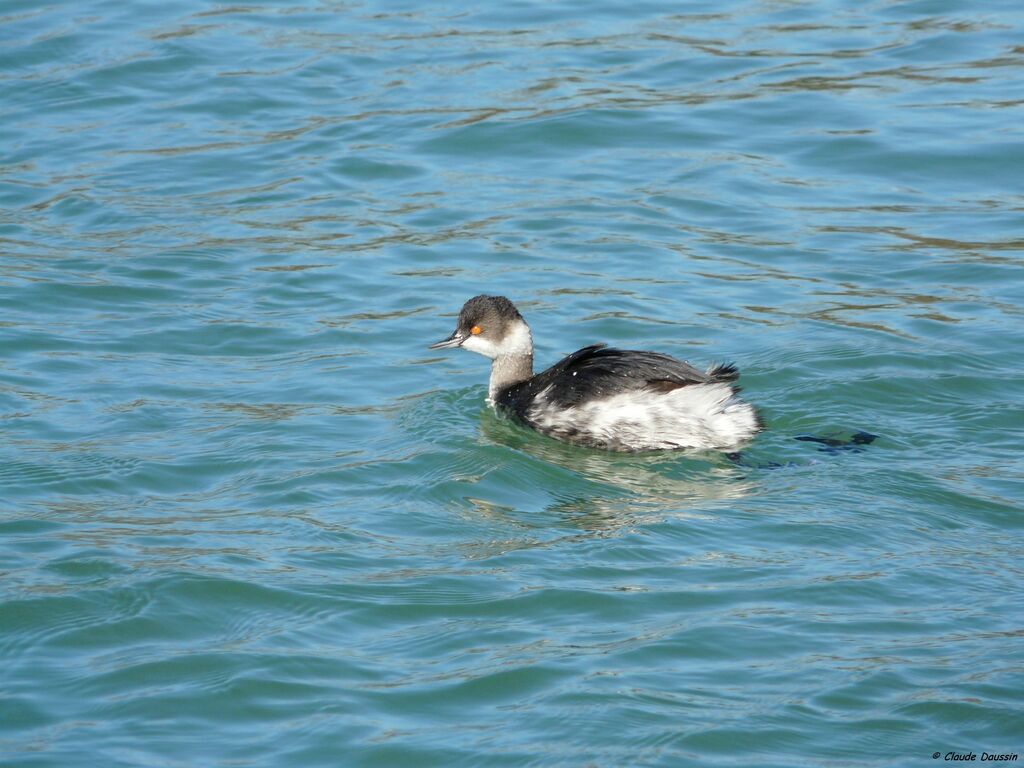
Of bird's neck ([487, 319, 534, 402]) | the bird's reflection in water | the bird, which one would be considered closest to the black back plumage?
the bird

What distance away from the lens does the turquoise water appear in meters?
5.48

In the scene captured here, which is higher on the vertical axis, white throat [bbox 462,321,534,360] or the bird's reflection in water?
white throat [bbox 462,321,534,360]

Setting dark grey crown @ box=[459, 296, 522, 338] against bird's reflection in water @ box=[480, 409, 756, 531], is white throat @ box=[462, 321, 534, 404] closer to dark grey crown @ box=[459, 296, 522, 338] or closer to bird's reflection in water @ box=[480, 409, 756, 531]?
dark grey crown @ box=[459, 296, 522, 338]

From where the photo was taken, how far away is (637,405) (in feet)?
25.7

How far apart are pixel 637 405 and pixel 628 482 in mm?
487

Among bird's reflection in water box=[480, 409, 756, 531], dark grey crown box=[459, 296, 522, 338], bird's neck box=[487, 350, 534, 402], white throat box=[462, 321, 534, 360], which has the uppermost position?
dark grey crown box=[459, 296, 522, 338]

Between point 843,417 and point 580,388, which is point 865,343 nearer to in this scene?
point 843,417

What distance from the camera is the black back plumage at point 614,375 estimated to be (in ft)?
25.4

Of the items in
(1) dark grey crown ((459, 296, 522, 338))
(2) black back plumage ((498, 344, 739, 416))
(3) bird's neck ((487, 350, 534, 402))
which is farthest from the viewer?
(3) bird's neck ((487, 350, 534, 402))

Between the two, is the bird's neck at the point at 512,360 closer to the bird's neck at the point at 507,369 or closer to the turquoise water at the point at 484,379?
the bird's neck at the point at 507,369

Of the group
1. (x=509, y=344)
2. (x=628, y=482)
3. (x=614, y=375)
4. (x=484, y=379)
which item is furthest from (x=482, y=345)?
(x=628, y=482)

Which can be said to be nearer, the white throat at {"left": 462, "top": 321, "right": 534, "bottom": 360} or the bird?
the bird

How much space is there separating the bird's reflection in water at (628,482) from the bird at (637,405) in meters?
0.07

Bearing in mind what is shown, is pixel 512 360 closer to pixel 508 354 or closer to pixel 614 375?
pixel 508 354
